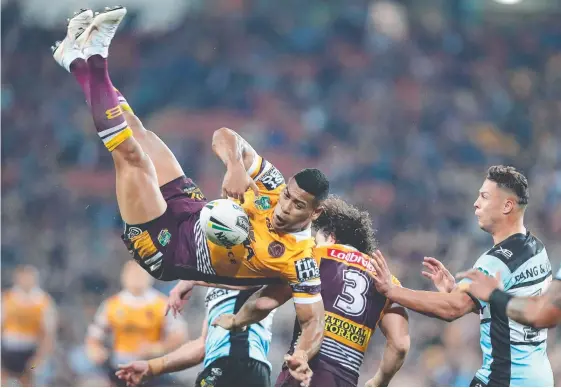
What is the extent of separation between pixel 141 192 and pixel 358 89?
39.4 feet

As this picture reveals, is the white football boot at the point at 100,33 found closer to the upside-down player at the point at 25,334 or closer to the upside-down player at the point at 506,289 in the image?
the upside-down player at the point at 506,289

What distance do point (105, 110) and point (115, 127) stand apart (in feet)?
0.41

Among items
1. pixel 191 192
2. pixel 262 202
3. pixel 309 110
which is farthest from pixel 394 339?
pixel 309 110

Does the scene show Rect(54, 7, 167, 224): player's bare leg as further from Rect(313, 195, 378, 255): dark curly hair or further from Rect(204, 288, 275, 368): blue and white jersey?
Rect(313, 195, 378, 255): dark curly hair

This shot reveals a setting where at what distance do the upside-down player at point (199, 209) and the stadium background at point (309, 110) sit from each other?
6840 millimetres

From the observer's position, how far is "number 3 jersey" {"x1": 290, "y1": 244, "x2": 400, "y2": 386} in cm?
550

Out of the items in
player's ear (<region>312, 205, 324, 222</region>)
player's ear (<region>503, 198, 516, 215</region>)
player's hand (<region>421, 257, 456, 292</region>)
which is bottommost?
player's hand (<region>421, 257, 456, 292</region>)

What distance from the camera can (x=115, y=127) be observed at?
214 inches

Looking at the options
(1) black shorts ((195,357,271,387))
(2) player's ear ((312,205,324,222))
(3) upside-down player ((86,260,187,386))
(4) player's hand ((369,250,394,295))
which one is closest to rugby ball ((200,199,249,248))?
(2) player's ear ((312,205,324,222))

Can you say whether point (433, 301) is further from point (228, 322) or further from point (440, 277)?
point (228, 322)

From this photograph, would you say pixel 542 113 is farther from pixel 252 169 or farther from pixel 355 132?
pixel 252 169

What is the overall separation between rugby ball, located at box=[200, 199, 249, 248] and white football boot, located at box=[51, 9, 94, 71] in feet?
4.60

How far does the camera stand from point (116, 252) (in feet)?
43.9

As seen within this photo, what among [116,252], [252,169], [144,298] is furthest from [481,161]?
[252,169]
